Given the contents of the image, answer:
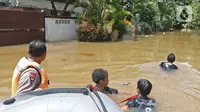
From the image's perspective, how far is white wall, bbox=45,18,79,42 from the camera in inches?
624

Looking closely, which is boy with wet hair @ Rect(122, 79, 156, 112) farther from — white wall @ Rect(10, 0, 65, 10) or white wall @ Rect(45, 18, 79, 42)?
white wall @ Rect(10, 0, 65, 10)

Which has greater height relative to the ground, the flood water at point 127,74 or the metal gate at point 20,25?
the metal gate at point 20,25

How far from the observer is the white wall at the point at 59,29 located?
1586 centimetres

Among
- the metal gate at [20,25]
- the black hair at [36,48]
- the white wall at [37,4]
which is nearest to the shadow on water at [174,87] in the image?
the black hair at [36,48]

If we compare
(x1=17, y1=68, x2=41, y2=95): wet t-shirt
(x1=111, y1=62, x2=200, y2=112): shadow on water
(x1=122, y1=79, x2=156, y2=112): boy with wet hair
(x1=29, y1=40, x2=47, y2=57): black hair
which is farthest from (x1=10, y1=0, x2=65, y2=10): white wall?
(x1=17, y1=68, x2=41, y2=95): wet t-shirt

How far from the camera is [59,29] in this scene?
16.7 meters

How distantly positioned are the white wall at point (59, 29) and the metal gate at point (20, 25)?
0.35 metres

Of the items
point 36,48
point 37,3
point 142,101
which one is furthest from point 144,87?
point 37,3

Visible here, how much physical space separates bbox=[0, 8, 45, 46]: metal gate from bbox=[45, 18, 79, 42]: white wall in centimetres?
35

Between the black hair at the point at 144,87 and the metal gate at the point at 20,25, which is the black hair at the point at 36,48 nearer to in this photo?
the black hair at the point at 144,87

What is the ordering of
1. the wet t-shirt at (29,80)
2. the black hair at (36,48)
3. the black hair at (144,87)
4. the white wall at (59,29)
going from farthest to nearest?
the white wall at (59,29), the black hair at (144,87), the black hair at (36,48), the wet t-shirt at (29,80)

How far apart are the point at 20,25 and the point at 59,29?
290cm

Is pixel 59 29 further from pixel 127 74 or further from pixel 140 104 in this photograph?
pixel 140 104

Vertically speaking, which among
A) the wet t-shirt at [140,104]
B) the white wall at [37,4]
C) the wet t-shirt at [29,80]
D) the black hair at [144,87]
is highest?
the white wall at [37,4]
